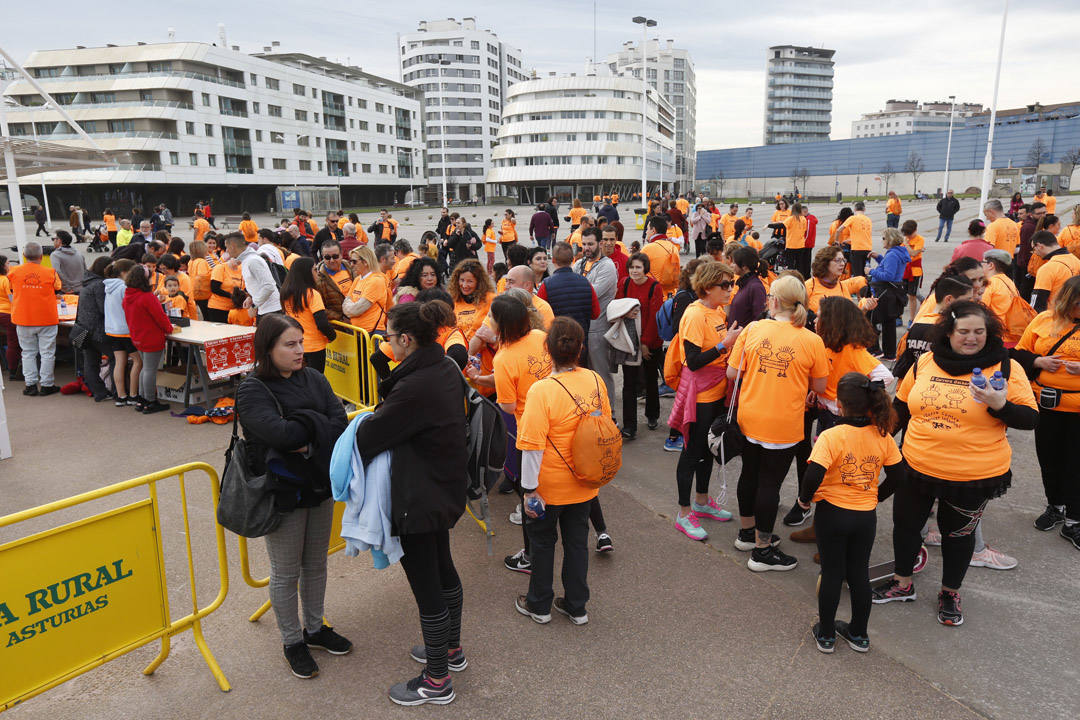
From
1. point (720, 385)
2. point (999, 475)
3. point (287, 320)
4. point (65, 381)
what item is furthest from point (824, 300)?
point (65, 381)

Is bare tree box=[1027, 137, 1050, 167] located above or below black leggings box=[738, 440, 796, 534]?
above

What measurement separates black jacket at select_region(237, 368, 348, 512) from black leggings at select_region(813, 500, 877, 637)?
258 centimetres

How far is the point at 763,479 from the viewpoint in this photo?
428 centimetres

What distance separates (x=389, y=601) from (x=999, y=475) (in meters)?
3.54

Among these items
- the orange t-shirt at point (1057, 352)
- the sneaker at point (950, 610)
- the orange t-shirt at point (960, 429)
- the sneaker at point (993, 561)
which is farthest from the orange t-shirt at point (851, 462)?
the orange t-shirt at point (1057, 352)

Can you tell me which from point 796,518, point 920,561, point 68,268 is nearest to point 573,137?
point 68,268

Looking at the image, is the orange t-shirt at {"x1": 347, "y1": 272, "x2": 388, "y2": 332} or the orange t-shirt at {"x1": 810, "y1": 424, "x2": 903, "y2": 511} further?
the orange t-shirt at {"x1": 347, "y1": 272, "x2": 388, "y2": 332}

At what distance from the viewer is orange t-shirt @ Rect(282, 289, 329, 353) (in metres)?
6.68

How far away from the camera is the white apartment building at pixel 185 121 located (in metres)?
57.0

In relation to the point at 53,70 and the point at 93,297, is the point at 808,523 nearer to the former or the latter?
the point at 93,297

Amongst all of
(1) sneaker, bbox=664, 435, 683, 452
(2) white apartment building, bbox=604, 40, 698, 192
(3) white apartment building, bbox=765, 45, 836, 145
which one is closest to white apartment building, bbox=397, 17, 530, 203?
(2) white apartment building, bbox=604, 40, 698, 192

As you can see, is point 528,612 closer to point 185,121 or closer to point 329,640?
point 329,640

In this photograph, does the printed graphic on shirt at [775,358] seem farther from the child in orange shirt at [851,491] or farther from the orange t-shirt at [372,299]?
the orange t-shirt at [372,299]

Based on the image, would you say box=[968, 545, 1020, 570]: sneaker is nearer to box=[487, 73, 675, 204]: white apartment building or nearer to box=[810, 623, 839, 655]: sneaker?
box=[810, 623, 839, 655]: sneaker
